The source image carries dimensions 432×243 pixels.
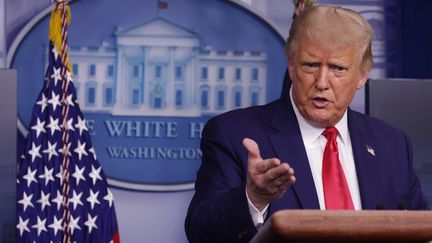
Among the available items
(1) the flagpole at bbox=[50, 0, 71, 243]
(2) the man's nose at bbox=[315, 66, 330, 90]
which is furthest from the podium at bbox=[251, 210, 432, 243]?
(1) the flagpole at bbox=[50, 0, 71, 243]

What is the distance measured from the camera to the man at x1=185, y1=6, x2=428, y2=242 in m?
2.58

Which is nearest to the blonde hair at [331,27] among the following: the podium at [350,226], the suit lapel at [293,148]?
the suit lapel at [293,148]

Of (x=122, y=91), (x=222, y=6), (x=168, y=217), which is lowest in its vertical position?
(x=168, y=217)

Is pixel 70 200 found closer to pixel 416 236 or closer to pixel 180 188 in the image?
pixel 180 188

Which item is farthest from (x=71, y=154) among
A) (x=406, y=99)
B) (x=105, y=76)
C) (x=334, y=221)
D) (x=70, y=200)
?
(x=334, y=221)

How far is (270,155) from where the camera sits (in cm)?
266

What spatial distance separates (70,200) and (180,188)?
588 mm

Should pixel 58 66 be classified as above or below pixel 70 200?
above

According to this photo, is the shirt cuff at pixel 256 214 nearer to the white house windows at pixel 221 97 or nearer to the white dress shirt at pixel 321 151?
the white dress shirt at pixel 321 151

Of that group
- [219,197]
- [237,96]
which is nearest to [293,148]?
[219,197]

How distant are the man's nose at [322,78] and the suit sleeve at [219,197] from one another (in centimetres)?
31

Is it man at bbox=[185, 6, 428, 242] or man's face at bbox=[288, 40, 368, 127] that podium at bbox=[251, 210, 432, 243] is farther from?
man's face at bbox=[288, 40, 368, 127]

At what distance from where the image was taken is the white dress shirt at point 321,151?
8.63 feet

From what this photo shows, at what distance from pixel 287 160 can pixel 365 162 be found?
0.25 meters
